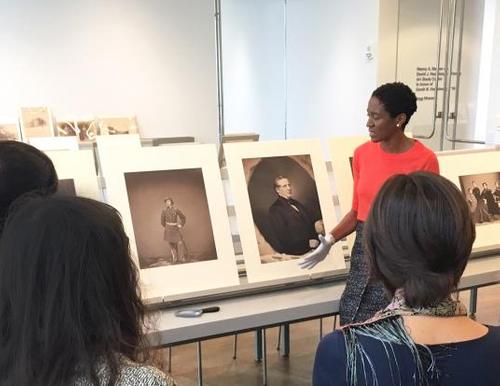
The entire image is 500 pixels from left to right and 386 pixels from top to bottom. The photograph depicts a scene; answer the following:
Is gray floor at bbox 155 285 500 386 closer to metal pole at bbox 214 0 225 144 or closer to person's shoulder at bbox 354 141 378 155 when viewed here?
person's shoulder at bbox 354 141 378 155

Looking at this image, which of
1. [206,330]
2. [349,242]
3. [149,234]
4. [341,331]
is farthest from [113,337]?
[349,242]

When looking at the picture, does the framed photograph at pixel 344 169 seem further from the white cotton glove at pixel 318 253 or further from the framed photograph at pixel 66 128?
the framed photograph at pixel 66 128

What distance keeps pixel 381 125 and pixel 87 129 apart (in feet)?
12.0

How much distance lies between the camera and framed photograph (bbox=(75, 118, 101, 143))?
5.02 metres

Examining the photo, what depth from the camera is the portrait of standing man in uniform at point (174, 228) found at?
1942 mm

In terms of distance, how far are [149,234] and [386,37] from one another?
189 inches

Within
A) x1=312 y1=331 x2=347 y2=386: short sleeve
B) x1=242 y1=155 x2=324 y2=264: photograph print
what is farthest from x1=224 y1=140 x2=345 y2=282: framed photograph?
x1=312 y1=331 x2=347 y2=386: short sleeve

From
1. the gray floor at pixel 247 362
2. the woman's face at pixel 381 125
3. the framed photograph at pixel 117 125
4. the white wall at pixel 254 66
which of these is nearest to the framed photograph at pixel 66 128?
the framed photograph at pixel 117 125

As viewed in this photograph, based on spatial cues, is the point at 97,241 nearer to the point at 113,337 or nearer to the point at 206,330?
the point at 113,337

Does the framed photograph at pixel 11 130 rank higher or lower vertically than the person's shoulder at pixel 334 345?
higher

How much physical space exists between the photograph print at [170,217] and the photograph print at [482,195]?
1.34 meters

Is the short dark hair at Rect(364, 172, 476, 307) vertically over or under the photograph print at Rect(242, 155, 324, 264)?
over

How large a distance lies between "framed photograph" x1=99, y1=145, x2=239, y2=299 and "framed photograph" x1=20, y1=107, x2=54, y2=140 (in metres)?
3.31

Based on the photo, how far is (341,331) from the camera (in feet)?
3.19
